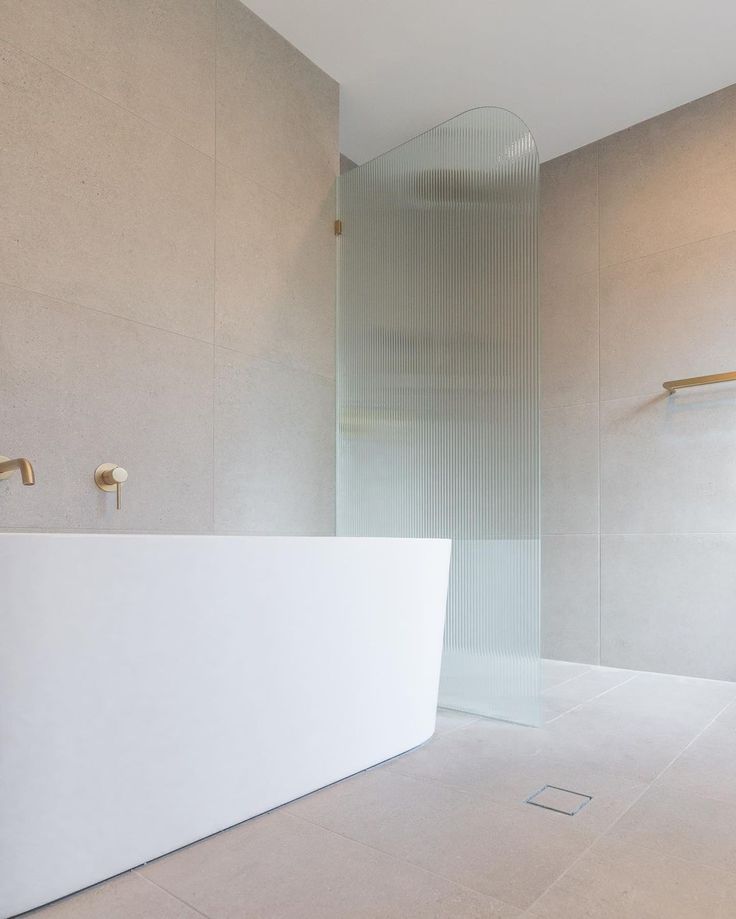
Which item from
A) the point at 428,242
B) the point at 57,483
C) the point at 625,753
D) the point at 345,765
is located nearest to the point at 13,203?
the point at 57,483

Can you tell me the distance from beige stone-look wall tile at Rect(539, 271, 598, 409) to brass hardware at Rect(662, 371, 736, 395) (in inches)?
15.1

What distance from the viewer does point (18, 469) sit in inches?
67.9

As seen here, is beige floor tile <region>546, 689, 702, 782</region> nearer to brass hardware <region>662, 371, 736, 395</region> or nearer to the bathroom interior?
the bathroom interior

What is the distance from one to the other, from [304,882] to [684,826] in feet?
2.65

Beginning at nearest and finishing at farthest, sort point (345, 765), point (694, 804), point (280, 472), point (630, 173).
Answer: point (694, 804), point (345, 765), point (280, 472), point (630, 173)

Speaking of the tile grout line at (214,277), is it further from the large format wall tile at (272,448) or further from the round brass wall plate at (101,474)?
the round brass wall plate at (101,474)

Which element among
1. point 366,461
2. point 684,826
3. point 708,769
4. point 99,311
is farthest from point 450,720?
point 99,311

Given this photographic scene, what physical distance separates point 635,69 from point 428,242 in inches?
47.4

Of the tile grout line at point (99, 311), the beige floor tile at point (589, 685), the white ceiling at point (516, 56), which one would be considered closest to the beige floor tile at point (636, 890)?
the beige floor tile at point (589, 685)

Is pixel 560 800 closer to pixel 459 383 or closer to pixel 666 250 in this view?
pixel 459 383

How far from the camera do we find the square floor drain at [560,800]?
152cm

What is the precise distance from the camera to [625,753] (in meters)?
1.91

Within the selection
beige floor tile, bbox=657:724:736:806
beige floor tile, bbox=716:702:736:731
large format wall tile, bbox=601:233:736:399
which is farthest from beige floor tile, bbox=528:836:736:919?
large format wall tile, bbox=601:233:736:399

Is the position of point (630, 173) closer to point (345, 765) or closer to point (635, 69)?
point (635, 69)
